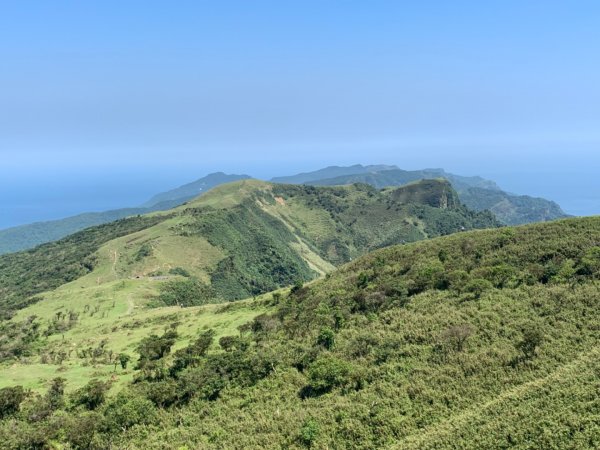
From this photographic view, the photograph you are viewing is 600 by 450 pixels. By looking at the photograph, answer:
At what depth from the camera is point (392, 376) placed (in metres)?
33.0

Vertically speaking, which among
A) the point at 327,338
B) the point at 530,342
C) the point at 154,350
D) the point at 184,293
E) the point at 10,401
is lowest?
the point at 184,293

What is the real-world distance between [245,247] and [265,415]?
149 meters

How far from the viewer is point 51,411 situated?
117 feet

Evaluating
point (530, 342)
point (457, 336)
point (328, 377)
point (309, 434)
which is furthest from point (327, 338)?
point (530, 342)

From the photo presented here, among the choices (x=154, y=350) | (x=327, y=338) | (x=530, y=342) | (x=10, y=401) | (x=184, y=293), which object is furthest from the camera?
(x=184, y=293)

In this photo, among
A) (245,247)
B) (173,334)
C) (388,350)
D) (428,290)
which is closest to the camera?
(388,350)

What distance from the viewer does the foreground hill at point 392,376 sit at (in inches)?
1029

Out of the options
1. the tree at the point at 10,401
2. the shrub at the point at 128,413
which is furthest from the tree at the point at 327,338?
the tree at the point at 10,401

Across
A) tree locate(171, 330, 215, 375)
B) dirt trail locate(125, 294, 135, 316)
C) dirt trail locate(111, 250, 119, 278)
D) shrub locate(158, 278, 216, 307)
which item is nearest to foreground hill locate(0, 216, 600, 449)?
tree locate(171, 330, 215, 375)

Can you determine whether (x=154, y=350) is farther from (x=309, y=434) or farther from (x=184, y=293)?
(x=184, y=293)

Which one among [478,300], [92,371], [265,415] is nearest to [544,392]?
[478,300]

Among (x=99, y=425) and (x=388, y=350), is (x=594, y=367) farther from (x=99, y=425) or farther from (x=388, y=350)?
(x=99, y=425)

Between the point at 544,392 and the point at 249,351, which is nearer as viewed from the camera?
the point at 544,392

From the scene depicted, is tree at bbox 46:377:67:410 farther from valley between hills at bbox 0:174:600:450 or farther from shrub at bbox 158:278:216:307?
shrub at bbox 158:278:216:307
